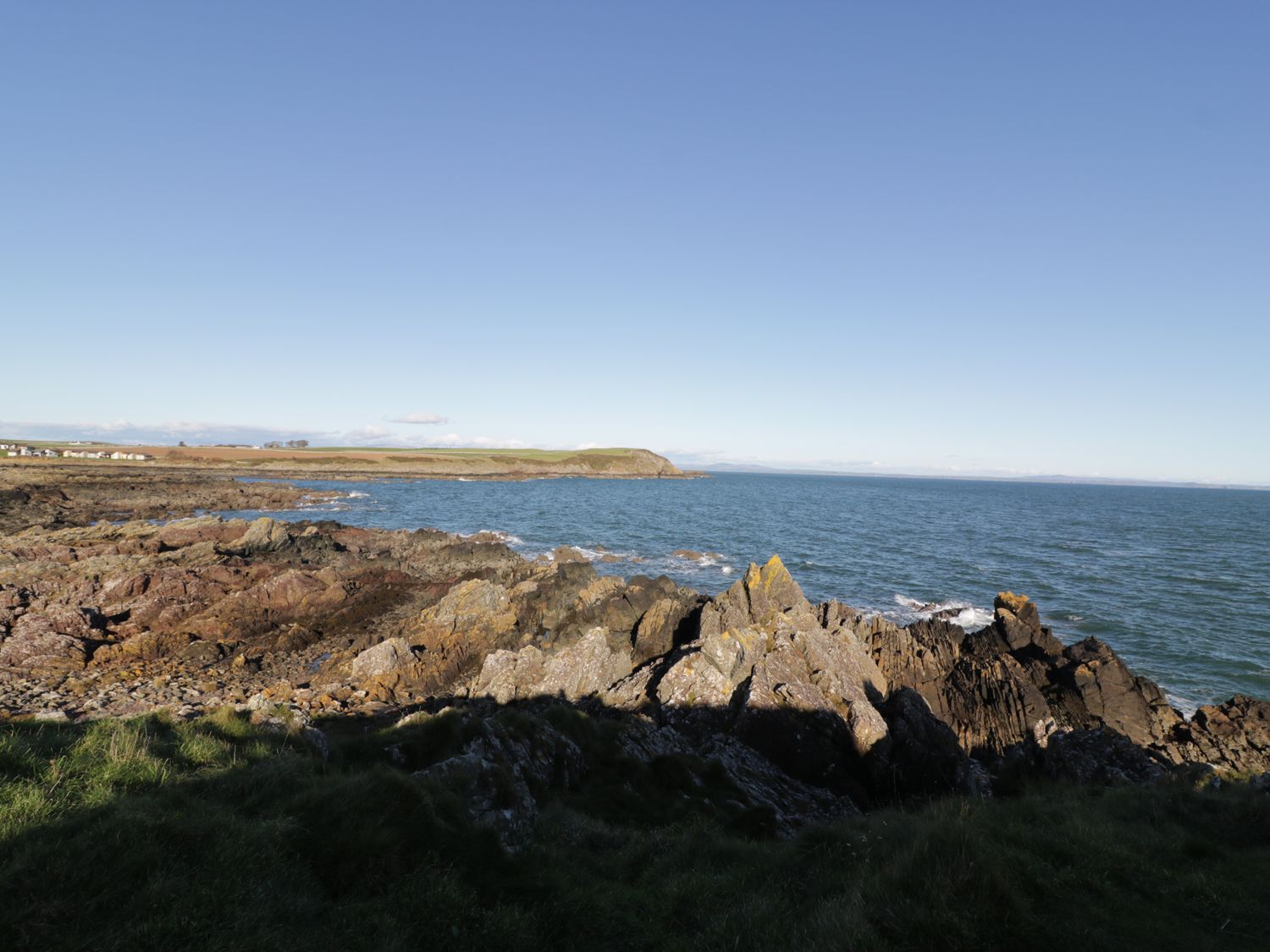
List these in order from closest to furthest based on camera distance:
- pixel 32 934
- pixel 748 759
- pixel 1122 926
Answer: pixel 32 934
pixel 1122 926
pixel 748 759

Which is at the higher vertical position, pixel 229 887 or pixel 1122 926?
pixel 229 887

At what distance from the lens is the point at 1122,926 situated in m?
7.34

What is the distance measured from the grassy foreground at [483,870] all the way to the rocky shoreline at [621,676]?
1.56 m

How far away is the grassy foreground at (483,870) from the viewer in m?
5.86

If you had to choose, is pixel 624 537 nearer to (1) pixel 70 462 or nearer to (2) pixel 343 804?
(2) pixel 343 804

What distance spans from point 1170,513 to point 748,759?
159m

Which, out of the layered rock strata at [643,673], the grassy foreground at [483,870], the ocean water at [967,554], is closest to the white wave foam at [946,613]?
the ocean water at [967,554]

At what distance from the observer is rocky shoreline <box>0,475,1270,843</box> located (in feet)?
51.0

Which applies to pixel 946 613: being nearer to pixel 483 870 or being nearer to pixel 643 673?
pixel 643 673

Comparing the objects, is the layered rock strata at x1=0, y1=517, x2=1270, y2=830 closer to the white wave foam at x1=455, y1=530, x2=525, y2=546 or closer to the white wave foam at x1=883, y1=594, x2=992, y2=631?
the white wave foam at x1=883, y1=594, x2=992, y2=631

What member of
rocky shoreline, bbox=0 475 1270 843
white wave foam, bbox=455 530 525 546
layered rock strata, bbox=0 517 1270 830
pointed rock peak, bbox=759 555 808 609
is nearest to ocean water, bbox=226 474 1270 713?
white wave foam, bbox=455 530 525 546

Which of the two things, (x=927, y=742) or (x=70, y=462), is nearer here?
(x=927, y=742)

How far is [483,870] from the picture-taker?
8008mm

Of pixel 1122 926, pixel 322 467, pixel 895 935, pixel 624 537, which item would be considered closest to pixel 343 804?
pixel 895 935
